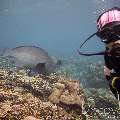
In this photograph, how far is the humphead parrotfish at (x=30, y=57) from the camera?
9.73m

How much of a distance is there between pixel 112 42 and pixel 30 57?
23.9 ft

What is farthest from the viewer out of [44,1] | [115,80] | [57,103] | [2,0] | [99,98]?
[44,1]

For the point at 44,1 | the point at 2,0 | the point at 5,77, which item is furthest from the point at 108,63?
the point at 44,1

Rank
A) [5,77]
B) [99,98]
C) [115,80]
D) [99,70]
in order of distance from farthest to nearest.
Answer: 1. [99,70]
2. [99,98]
3. [5,77]
4. [115,80]

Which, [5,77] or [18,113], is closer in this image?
[18,113]

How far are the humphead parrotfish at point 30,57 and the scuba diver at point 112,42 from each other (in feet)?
22.7

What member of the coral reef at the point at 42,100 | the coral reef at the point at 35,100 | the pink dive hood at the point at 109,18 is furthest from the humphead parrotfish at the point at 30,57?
the pink dive hood at the point at 109,18

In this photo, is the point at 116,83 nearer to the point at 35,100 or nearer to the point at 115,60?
the point at 115,60

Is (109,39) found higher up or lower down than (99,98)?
higher up

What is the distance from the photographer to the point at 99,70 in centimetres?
1694

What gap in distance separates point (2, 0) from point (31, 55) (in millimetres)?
34188

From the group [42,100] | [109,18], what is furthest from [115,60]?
[42,100]

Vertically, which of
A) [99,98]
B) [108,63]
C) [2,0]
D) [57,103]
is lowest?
[99,98]

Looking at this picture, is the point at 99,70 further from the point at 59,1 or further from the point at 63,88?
the point at 59,1
